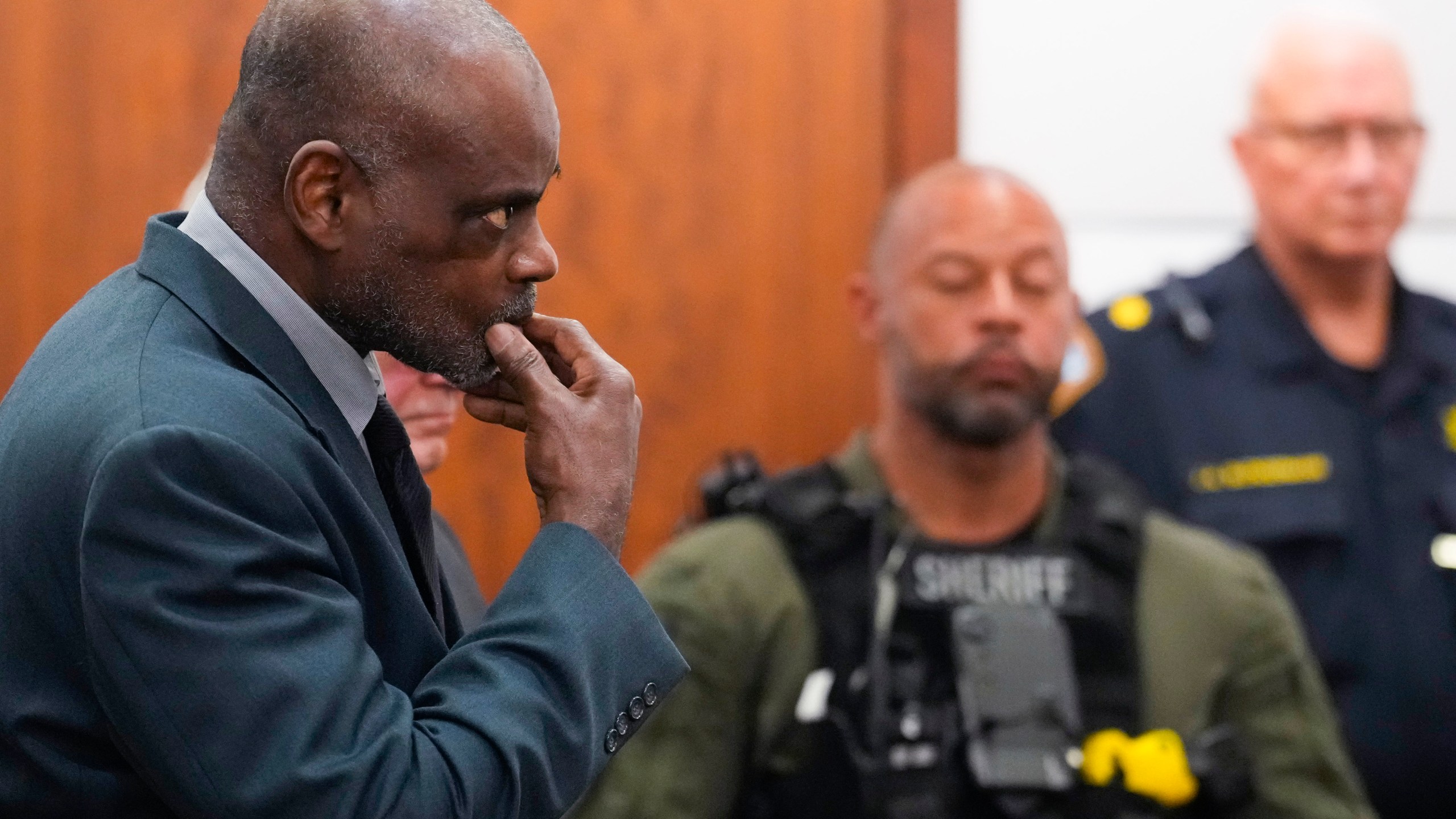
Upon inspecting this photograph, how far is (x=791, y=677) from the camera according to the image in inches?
77.6

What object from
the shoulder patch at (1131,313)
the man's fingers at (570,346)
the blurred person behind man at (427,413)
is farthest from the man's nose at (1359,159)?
the man's fingers at (570,346)

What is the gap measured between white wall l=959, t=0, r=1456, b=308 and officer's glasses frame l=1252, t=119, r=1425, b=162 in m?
0.14

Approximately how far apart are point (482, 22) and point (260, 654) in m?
0.38

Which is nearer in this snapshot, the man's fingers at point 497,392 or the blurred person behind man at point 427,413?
the man's fingers at point 497,392

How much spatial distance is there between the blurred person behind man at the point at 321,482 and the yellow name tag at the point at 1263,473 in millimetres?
1653

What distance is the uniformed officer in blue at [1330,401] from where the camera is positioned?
7.55 feet

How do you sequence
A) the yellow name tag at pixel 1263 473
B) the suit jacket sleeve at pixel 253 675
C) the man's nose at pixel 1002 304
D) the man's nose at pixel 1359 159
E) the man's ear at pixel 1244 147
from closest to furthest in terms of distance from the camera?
the suit jacket sleeve at pixel 253 675 → the man's nose at pixel 1002 304 → the yellow name tag at pixel 1263 473 → the man's nose at pixel 1359 159 → the man's ear at pixel 1244 147

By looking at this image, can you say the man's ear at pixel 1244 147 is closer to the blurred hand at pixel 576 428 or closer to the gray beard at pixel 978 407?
the gray beard at pixel 978 407

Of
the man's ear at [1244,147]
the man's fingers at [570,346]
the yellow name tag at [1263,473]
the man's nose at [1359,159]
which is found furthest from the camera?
the man's ear at [1244,147]

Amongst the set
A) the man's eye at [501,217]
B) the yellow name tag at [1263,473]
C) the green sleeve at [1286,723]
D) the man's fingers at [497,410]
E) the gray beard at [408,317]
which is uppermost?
the man's eye at [501,217]

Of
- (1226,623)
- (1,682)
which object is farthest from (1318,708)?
(1,682)

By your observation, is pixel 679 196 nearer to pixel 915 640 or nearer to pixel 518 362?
pixel 915 640

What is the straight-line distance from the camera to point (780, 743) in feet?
6.39

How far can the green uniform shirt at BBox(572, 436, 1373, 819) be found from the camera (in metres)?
1.95
